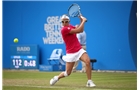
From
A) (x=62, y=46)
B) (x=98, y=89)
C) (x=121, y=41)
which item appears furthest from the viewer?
(x=62, y=46)

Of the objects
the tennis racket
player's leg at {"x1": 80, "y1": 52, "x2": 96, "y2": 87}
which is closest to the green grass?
player's leg at {"x1": 80, "y1": 52, "x2": 96, "y2": 87}

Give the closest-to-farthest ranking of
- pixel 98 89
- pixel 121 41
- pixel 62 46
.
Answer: pixel 98 89 < pixel 121 41 < pixel 62 46

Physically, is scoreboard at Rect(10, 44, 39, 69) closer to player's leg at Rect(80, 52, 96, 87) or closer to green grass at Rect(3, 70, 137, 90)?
green grass at Rect(3, 70, 137, 90)

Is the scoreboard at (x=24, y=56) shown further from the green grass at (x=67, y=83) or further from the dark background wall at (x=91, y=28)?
the green grass at (x=67, y=83)

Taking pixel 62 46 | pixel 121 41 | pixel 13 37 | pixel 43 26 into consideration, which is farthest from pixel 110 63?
pixel 13 37

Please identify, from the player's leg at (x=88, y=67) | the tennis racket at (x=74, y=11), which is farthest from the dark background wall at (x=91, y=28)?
the player's leg at (x=88, y=67)

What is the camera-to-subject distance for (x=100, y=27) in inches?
813

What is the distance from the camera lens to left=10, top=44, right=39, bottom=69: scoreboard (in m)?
22.0

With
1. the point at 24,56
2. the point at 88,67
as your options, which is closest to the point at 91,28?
the point at 24,56

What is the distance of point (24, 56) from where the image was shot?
2223 centimetres

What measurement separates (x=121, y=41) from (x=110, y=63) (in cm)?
118

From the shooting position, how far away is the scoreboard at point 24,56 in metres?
22.0

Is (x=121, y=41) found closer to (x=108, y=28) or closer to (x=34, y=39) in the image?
(x=108, y=28)

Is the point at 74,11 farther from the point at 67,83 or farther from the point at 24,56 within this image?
the point at 24,56
